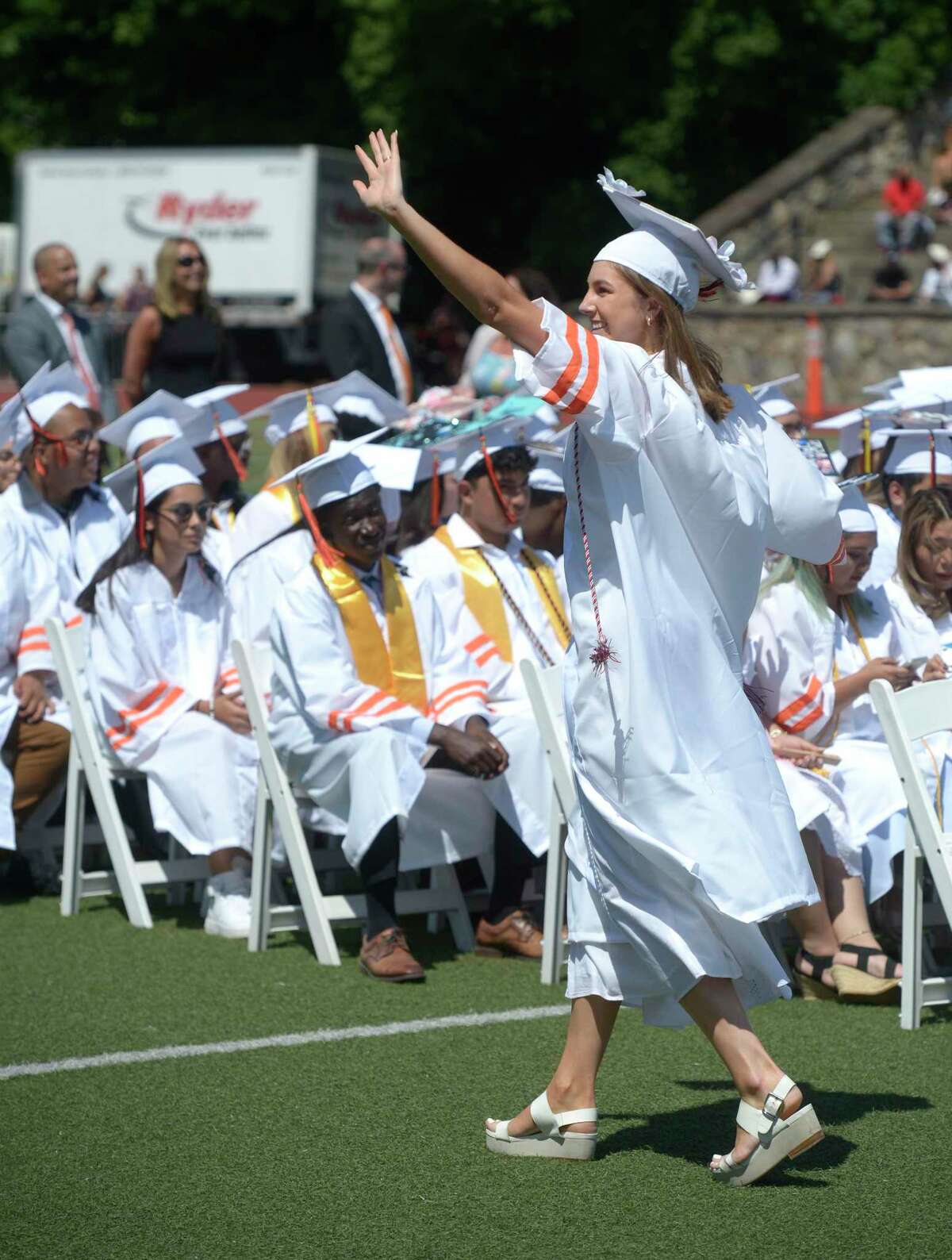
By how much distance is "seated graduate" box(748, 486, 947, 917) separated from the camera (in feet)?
22.1

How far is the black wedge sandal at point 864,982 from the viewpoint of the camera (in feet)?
21.0

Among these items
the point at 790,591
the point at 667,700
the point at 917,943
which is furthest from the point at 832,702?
the point at 667,700

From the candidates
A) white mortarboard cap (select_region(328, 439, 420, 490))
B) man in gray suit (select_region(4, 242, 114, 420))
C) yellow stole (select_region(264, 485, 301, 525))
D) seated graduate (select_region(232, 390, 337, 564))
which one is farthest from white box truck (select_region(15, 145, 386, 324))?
white mortarboard cap (select_region(328, 439, 420, 490))

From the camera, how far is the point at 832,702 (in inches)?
269

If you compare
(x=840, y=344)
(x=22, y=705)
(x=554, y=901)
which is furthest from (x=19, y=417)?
(x=840, y=344)

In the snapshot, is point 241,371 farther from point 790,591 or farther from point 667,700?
point 667,700

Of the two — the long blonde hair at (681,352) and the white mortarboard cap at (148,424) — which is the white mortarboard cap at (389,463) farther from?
the long blonde hair at (681,352)

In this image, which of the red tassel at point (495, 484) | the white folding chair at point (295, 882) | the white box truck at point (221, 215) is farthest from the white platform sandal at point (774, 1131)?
the white box truck at point (221, 215)

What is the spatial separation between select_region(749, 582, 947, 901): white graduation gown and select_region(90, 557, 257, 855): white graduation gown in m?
2.06

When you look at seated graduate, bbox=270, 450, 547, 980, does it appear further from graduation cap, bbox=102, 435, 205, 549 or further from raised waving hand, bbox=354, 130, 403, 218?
raised waving hand, bbox=354, 130, 403, 218

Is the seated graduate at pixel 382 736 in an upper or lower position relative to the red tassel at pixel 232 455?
lower

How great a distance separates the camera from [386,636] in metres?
7.29

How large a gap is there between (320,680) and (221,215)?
24.5 metres

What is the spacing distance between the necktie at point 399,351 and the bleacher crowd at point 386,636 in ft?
7.06
